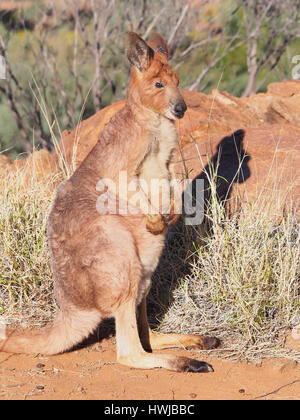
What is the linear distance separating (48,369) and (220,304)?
124 cm

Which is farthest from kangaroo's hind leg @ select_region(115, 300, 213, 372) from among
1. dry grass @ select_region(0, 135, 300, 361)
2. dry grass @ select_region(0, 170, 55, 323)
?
dry grass @ select_region(0, 170, 55, 323)

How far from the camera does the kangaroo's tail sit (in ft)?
11.4

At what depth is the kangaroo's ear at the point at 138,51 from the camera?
11.5 ft

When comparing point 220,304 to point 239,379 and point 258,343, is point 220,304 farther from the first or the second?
point 239,379

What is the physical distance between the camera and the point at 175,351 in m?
3.78

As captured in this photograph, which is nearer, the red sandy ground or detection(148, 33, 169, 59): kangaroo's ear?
the red sandy ground

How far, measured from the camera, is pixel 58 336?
349cm

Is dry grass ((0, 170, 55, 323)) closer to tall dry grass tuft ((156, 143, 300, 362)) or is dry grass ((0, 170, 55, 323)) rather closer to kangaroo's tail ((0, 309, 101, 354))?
kangaroo's tail ((0, 309, 101, 354))

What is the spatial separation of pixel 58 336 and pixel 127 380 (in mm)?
498

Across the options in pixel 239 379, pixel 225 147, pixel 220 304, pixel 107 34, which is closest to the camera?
pixel 239 379

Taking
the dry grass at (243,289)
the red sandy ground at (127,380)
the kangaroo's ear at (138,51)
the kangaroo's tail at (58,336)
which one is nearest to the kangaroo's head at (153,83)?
the kangaroo's ear at (138,51)

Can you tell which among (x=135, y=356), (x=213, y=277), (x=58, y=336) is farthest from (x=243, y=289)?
(x=58, y=336)

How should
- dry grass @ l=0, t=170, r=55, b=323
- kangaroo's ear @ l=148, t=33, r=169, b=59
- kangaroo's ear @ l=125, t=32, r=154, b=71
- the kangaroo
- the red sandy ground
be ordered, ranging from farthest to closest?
1. dry grass @ l=0, t=170, r=55, b=323
2. kangaroo's ear @ l=148, t=33, r=169, b=59
3. kangaroo's ear @ l=125, t=32, r=154, b=71
4. the kangaroo
5. the red sandy ground

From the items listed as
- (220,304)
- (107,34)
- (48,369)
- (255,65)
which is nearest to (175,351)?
(220,304)
